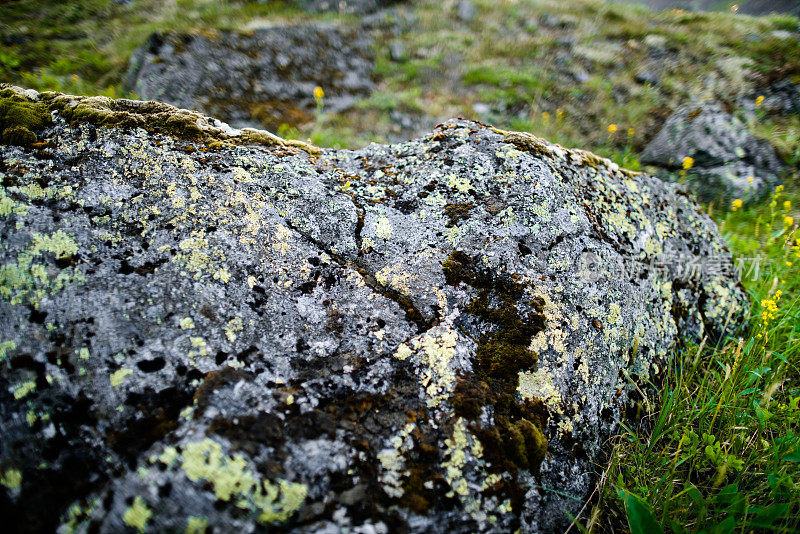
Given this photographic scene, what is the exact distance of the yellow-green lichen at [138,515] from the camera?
1.32 meters

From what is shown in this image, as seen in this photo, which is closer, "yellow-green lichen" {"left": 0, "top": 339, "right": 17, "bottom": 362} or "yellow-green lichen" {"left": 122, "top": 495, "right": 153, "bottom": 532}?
"yellow-green lichen" {"left": 122, "top": 495, "right": 153, "bottom": 532}

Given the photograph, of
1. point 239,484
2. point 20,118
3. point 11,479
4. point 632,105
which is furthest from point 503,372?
point 632,105

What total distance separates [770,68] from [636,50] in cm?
292

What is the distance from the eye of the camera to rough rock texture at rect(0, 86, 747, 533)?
1.46 metres

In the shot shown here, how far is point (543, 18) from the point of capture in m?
11.9

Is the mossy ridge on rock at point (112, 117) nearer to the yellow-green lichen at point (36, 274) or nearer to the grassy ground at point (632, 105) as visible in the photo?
the yellow-green lichen at point (36, 274)

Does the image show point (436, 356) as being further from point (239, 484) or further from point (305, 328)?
point (239, 484)

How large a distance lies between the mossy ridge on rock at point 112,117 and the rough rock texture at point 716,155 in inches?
236

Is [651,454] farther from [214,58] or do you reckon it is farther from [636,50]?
[636,50]

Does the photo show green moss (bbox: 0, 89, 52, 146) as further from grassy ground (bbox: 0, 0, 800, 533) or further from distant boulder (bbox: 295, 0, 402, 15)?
distant boulder (bbox: 295, 0, 402, 15)

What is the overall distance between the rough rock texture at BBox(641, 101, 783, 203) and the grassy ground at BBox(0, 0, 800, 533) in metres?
0.27

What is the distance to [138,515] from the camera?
1337 mm

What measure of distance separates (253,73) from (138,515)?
7347 millimetres

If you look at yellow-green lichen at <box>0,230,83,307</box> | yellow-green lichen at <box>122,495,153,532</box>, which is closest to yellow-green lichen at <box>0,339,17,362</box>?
yellow-green lichen at <box>0,230,83,307</box>
